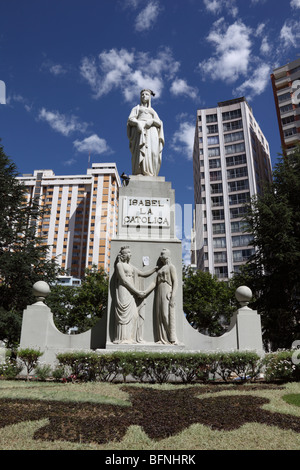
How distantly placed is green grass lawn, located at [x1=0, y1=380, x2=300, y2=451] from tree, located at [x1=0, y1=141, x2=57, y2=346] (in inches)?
622

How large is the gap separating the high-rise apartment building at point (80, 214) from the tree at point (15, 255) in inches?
2613

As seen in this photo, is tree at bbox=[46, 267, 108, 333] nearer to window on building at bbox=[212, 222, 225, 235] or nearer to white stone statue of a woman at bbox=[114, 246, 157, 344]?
white stone statue of a woman at bbox=[114, 246, 157, 344]

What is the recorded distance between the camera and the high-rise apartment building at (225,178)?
67.2m

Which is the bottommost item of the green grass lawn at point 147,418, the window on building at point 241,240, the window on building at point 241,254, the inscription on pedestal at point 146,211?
the green grass lawn at point 147,418

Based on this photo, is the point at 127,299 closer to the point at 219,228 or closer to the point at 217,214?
the point at 219,228

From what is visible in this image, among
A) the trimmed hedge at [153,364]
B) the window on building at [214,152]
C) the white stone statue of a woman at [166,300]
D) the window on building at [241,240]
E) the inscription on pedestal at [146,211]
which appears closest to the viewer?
the trimmed hedge at [153,364]

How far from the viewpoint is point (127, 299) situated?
1095cm

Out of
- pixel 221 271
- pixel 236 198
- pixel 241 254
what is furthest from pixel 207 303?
pixel 236 198

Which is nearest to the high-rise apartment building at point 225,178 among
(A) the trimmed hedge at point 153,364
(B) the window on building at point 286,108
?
(B) the window on building at point 286,108

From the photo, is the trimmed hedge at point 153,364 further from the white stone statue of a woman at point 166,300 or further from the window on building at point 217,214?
the window on building at point 217,214

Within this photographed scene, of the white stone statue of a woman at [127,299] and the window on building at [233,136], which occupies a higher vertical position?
the window on building at [233,136]

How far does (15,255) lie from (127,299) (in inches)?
560

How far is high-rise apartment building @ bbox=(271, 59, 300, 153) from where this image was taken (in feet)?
208

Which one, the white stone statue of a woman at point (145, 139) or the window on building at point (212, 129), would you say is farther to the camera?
the window on building at point (212, 129)
